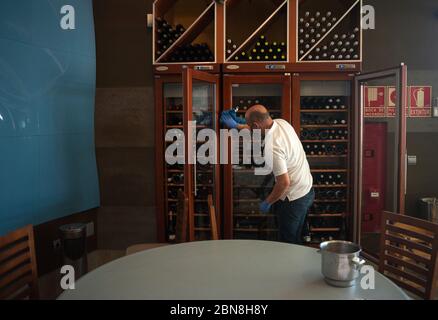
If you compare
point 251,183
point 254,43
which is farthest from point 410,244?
point 254,43

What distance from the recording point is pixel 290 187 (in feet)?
11.5

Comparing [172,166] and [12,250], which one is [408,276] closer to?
[12,250]

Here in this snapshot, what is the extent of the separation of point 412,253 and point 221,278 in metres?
1.12

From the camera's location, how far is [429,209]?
445cm

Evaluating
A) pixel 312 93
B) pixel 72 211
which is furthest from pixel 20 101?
pixel 312 93

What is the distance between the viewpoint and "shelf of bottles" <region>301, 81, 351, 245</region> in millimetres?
4434

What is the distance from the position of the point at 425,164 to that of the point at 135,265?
3.87m

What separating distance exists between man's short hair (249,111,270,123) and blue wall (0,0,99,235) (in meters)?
1.85

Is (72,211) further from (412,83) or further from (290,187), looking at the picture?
(412,83)

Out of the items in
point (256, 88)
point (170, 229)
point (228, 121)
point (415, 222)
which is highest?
point (256, 88)

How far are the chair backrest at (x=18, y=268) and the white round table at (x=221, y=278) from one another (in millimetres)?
425

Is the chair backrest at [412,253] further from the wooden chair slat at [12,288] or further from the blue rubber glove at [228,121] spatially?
the wooden chair slat at [12,288]

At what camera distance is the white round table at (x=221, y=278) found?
65.7 inches

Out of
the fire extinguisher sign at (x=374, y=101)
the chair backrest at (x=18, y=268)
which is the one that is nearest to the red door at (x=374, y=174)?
the fire extinguisher sign at (x=374, y=101)
